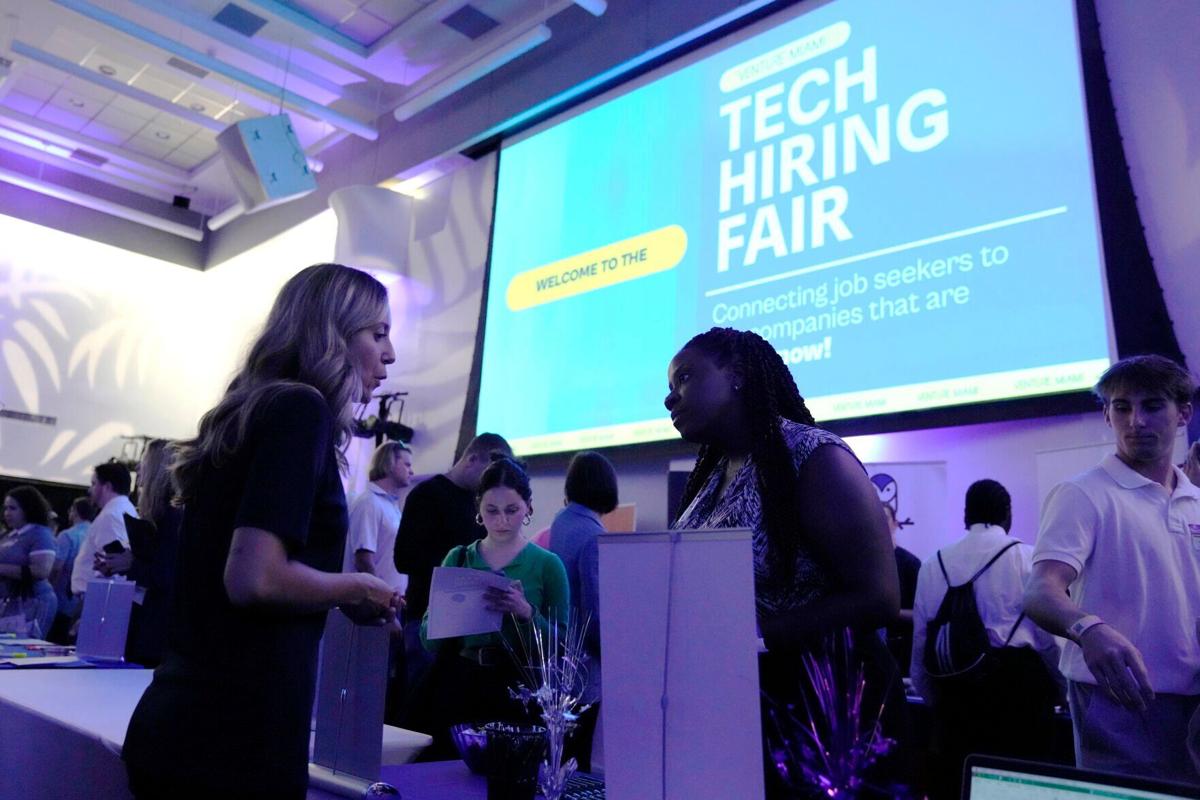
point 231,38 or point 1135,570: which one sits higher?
point 231,38

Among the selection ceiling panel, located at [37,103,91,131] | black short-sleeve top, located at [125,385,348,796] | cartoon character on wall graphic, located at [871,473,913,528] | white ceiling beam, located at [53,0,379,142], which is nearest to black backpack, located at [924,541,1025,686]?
cartoon character on wall graphic, located at [871,473,913,528]

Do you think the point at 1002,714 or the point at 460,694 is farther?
the point at 1002,714

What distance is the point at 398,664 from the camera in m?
3.35

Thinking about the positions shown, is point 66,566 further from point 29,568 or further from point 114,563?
point 114,563

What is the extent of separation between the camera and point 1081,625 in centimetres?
142

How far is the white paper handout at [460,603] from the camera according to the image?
1.84m

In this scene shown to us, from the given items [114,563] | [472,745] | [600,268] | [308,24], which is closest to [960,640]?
[472,745]

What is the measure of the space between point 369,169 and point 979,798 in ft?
24.2

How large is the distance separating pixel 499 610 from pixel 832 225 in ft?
8.08

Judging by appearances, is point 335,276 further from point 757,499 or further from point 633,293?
point 633,293

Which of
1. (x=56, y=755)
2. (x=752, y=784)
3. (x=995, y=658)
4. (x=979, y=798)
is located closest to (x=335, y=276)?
(x=752, y=784)

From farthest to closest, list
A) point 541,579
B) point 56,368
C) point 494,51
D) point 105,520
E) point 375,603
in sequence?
point 56,368 → point 494,51 → point 105,520 → point 541,579 → point 375,603

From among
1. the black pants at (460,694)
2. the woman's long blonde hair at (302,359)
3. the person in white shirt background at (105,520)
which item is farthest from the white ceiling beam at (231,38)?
the woman's long blonde hair at (302,359)

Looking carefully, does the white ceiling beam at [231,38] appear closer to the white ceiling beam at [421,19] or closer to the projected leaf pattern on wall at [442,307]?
the white ceiling beam at [421,19]
